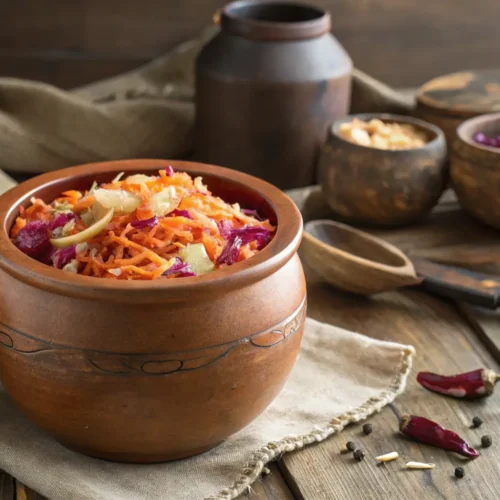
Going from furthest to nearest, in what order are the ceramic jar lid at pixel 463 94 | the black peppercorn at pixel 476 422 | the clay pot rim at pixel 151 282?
the ceramic jar lid at pixel 463 94 → the black peppercorn at pixel 476 422 → the clay pot rim at pixel 151 282

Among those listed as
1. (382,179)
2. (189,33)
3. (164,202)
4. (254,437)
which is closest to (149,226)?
(164,202)

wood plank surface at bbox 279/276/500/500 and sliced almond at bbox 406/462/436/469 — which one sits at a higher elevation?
sliced almond at bbox 406/462/436/469

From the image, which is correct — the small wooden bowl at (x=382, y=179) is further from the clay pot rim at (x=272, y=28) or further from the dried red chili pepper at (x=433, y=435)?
the dried red chili pepper at (x=433, y=435)

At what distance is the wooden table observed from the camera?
147 centimetres

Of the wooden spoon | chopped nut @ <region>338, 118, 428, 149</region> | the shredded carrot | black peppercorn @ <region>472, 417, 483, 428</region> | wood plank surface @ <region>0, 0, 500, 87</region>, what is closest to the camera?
the shredded carrot

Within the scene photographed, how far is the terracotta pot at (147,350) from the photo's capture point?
1312 millimetres

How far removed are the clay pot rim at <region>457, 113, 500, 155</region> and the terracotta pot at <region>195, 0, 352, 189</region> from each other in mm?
416

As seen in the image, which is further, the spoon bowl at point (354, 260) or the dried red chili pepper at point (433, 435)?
the spoon bowl at point (354, 260)

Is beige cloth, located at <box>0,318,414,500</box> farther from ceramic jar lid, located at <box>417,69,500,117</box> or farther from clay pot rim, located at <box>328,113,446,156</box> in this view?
ceramic jar lid, located at <box>417,69,500,117</box>

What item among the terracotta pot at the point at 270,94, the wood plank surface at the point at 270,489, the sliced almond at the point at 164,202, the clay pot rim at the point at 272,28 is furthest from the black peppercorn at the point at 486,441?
the clay pot rim at the point at 272,28

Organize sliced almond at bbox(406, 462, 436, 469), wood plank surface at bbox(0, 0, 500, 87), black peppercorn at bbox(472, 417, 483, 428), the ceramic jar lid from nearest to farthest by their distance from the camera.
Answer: sliced almond at bbox(406, 462, 436, 469) < black peppercorn at bbox(472, 417, 483, 428) < the ceramic jar lid < wood plank surface at bbox(0, 0, 500, 87)

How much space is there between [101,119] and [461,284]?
127 cm

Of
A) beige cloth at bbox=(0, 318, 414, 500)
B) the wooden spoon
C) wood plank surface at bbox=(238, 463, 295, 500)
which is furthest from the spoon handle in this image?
wood plank surface at bbox=(238, 463, 295, 500)

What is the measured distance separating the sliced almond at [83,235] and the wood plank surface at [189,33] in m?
1.86
